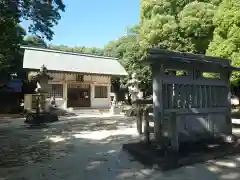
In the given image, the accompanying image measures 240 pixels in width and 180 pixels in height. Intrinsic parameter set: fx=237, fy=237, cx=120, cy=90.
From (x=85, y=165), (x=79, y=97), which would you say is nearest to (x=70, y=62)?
(x=79, y=97)

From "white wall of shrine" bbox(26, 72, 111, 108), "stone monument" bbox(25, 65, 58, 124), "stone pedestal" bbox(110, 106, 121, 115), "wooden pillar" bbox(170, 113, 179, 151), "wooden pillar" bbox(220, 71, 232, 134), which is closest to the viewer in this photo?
"wooden pillar" bbox(170, 113, 179, 151)

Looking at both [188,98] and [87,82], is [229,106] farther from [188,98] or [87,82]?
[87,82]

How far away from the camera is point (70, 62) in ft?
87.2

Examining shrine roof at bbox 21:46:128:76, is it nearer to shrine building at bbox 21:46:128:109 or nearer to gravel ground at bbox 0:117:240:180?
shrine building at bbox 21:46:128:109

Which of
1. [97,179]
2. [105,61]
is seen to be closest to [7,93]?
[105,61]

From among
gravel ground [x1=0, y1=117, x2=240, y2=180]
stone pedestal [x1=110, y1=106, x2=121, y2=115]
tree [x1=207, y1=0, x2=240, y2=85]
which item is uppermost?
tree [x1=207, y1=0, x2=240, y2=85]

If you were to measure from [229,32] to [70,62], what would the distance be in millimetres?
19169

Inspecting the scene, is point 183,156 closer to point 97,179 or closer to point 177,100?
point 177,100

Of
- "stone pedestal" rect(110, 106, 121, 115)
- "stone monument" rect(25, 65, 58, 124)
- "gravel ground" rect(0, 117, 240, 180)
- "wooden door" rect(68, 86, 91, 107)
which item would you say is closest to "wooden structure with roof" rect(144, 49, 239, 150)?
"gravel ground" rect(0, 117, 240, 180)

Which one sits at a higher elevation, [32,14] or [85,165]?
[32,14]

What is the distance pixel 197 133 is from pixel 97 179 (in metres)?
3.26

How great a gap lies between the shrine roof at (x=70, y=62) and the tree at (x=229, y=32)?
53.3ft

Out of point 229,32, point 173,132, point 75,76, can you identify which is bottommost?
point 173,132

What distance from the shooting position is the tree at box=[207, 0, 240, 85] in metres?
10.2
